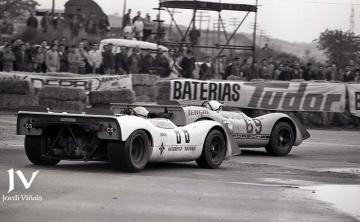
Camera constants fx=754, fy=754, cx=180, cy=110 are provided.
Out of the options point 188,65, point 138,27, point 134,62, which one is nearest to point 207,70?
point 188,65

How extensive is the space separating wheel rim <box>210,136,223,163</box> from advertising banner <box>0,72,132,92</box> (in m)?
10.8

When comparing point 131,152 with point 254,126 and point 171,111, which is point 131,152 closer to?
point 171,111

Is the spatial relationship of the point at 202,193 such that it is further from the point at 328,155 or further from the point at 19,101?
the point at 19,101

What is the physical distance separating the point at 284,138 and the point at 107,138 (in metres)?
5.93

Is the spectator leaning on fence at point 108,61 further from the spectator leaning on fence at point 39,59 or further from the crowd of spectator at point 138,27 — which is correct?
the crowd of spectator at point 138,27

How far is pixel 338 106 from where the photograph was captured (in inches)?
915

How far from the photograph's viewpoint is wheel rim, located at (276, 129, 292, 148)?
14625mm

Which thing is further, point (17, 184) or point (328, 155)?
point (328, 155)

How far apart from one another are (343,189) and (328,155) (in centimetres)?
549

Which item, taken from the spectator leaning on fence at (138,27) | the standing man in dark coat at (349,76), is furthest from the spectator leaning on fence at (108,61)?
the standing man in dark coat at (349,76)

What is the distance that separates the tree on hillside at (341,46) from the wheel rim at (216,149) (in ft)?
67.7

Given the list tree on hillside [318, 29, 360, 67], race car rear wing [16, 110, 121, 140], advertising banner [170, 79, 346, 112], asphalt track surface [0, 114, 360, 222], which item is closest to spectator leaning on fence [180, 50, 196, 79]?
advertising banner [170, 79, 346, 112]

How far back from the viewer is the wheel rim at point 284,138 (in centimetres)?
1462

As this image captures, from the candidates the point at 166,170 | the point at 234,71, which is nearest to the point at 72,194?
the point at 166,170
